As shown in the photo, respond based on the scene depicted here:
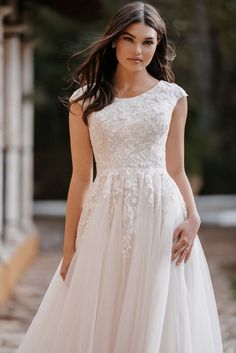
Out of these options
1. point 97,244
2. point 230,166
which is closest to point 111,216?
point 97,244

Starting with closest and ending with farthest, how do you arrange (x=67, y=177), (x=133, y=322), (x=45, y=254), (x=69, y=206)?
(x=133, y=322) < (x=69, y=206) < (x=45, y=254) < (x=67, y=177)

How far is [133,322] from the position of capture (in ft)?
9.89

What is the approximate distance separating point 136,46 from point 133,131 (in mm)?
→ 331

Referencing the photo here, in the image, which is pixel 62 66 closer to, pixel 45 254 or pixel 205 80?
pixel 205 80

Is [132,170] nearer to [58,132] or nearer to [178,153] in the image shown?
[178,153]

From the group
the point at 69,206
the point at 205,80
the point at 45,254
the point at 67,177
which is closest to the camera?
the point at 69,206

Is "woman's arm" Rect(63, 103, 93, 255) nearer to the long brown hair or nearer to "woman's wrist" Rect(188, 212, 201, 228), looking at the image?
the long brown hair

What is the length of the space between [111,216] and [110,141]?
30 centimetres

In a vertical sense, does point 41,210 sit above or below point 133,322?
below

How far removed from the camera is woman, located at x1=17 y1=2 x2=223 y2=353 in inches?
119

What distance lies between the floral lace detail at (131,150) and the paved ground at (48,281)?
1710 millimetres

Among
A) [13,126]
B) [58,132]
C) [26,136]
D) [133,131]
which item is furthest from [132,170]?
[58,132]

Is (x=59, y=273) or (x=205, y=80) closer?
(x=59, y=273)

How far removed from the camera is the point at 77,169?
10.5 feet
